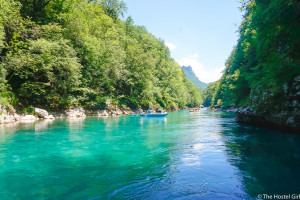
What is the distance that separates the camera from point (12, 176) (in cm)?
501

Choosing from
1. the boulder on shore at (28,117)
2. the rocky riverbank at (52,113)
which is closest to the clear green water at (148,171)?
the rocky riverbank at (52,113)

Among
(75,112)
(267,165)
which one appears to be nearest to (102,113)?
(75,112)

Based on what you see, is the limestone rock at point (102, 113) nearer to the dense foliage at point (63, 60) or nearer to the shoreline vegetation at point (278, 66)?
the dense foliage at point (63, 60)

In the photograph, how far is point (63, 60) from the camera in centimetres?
2280

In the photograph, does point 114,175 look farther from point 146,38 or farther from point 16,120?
point 146,38

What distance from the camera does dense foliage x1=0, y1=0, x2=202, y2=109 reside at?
62.2 feet

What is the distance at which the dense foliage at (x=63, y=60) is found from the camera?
18953mm

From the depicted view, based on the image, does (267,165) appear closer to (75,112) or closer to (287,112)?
(287,112)

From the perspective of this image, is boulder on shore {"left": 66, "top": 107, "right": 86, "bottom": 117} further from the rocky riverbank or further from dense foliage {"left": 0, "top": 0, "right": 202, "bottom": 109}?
dense foliage {"left": 0, "top": 0, "right": 202, "bottom": 109}

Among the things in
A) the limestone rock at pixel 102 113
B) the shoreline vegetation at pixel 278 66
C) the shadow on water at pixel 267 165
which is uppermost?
the shoreline vegetation at pixel 278 66

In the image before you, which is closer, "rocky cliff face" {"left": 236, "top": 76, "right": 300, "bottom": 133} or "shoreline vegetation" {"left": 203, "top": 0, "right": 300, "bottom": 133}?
"shoreline vegetation" {"left": 203, "top": 0, "right": 300, "bottom": 133}

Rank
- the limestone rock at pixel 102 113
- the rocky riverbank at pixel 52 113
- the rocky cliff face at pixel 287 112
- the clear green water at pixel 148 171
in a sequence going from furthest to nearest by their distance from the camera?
the limestone rock at pixel 102 113
the rocky riverbank at pixel 52 113
the rocky cliff face at pixel 287 112
the clear green water at pixel 148 171

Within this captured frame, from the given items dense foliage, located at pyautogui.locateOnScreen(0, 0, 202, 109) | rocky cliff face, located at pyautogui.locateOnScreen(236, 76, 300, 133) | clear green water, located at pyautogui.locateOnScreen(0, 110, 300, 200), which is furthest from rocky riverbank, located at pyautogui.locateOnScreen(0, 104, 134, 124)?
rocky cliff face, located at pyautogui.locateOnScreen(236, 76, 300, 133)

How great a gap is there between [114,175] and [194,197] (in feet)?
7.59
